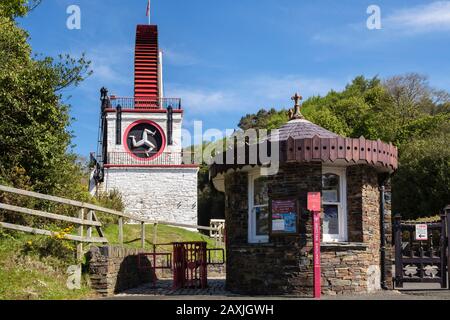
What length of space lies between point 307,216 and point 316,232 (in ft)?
2.32

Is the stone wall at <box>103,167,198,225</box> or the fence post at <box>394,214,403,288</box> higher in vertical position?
the stone wall at <box>103,167,198,225</box>

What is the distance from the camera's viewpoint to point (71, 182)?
1738 cm

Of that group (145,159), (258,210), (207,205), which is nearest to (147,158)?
(145,159)

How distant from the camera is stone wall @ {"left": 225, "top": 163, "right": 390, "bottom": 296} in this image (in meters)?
12.7

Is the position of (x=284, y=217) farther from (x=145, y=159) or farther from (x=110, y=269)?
(x=145, y=159)

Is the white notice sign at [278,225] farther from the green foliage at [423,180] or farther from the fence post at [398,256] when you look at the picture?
the green foliage at [423,180]

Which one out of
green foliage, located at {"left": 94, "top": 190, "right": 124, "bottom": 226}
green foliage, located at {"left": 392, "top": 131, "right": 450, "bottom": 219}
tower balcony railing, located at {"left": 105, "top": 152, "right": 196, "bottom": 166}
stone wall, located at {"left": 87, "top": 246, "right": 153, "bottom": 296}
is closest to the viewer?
stone wall, located at {"left": 87, "top": 246, "right": 153, "bottom": 296}

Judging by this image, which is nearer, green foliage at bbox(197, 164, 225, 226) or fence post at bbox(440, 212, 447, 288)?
fence post at bbox(440, 212, 447, 288)

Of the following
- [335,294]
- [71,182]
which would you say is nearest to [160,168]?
[71,182]

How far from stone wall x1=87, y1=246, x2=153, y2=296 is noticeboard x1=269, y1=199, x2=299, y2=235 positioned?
11.9 ft

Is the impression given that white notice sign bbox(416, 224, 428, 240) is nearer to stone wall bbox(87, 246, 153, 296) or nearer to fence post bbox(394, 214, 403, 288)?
fence post bbox(394, 214, 403, 288)

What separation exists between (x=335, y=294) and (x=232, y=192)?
11.3 ft

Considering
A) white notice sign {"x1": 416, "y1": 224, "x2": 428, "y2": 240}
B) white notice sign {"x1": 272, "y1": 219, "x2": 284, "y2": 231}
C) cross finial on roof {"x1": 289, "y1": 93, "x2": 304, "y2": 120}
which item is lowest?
white notice sign {"x1": 416, "y1": 224, "x2": 428, "y2": 240}

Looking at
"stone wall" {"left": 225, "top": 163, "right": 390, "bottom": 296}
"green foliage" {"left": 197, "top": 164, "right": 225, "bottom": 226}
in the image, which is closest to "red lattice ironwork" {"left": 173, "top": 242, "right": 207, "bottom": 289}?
"stone wall" {"left": 225, "top": 163, "right": 390, "bottom": 296}
